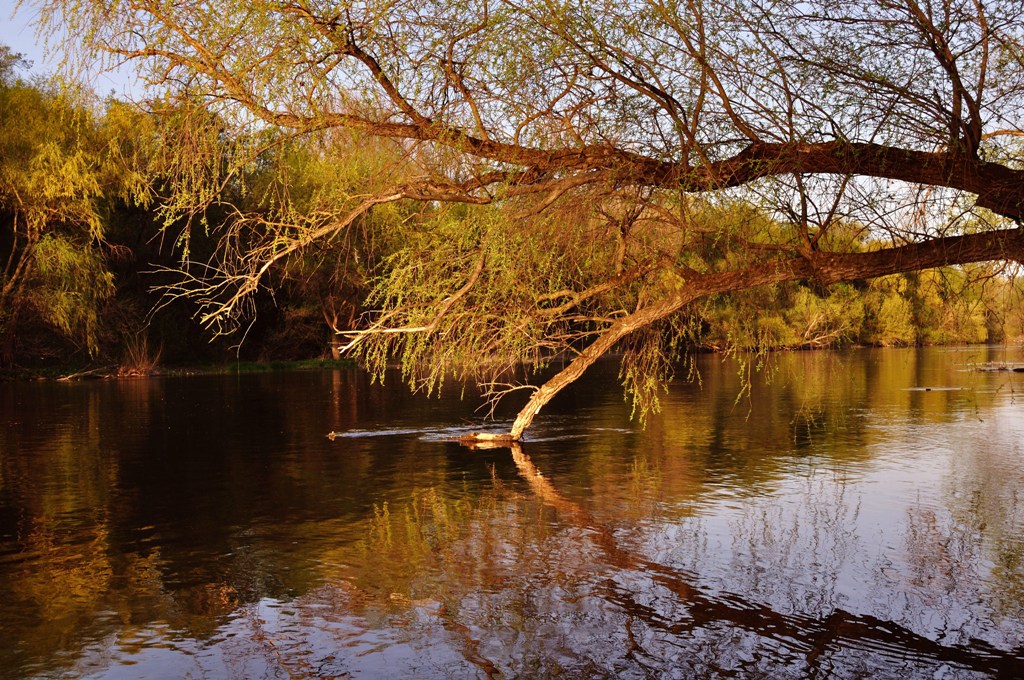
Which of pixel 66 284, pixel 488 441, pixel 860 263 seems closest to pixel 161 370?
pixel 66 284

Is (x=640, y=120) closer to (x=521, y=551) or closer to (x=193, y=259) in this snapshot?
(x=521, y=551)

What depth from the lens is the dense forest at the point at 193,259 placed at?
447 inches

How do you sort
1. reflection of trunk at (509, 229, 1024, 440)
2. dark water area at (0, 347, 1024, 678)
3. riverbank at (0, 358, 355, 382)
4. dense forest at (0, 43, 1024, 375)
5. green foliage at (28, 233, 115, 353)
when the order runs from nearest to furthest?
dark water area at (0, 347, 1024, 678)
reflection of trunk at (509, 229, 1024, 440)
dense forest at (0, 43, 1024, 375)
green foliage at (28, 233, 115, 353)
riverbank at (0, 358, 355, 382)

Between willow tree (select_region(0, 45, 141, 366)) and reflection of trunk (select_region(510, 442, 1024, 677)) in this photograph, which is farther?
willow tree (select_region(0, 45, 141, 366))

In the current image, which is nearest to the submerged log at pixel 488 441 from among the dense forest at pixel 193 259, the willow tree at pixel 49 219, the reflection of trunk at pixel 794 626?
the dense forest at pixel 193 259

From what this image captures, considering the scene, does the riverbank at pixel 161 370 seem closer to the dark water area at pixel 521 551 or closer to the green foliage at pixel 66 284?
the green foliage at pixel 66 284

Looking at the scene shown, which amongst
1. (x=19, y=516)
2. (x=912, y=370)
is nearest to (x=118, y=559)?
(x=19, y=516)

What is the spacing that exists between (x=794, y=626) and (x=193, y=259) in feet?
119

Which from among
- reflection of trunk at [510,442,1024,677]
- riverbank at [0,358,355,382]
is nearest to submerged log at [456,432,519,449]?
reflection of trunk at [510,442,1024,677]

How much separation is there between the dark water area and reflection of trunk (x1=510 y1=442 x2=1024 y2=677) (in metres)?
0.02

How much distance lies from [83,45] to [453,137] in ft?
12.1

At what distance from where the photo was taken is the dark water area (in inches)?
296

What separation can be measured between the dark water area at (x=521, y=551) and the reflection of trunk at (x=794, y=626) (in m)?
0.02

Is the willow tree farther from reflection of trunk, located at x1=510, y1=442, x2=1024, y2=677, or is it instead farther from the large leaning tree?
reflection of trunk, located at x1=510, y1=442, x2=1024, y2=677
